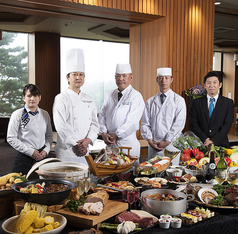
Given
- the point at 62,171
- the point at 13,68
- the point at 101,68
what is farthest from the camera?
the point at 13,68

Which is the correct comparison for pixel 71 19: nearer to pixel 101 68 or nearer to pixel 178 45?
pixel 101 68

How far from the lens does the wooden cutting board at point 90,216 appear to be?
152 cm

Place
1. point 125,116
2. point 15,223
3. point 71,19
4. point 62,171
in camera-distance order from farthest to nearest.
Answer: point 71,19 → point 125,116 → point 62,171 → point 15,223

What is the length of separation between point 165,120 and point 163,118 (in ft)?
0.12

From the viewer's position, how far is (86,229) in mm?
1535

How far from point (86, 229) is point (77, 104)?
71.9 inches

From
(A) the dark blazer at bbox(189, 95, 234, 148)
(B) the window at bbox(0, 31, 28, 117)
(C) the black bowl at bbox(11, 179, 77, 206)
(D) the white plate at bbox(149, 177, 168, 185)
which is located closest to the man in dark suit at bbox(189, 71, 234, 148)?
(A) the dark blazer at bbox(189, 95, 234, 148)

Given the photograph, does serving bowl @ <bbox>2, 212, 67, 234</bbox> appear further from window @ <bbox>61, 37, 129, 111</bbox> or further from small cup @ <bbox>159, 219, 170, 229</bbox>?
window @ <bbox>61, 37, 129, 111</bbox>

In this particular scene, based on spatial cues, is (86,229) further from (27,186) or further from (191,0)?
(191,0)

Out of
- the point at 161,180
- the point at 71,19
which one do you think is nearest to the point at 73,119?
the point at 161,180

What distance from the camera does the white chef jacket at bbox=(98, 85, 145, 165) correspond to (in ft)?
11.9

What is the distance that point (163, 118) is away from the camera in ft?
12.7

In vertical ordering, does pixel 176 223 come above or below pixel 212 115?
below

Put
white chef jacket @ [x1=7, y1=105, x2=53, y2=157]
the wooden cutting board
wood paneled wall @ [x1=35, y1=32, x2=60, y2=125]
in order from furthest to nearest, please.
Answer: wood paneled wall @ [x1=35, y1=32, x2=60, y2=125] < white chef jacket @ [x1=7, y1=105, x2=53, y2=157] < the wooden cutting board
